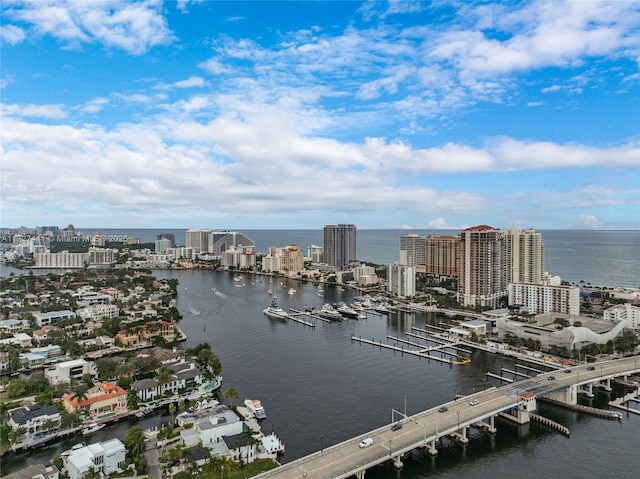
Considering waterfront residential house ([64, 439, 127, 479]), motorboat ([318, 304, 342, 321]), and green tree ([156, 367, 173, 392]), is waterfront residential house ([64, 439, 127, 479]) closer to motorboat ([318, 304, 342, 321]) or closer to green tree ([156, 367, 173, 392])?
green tree ([156, 367, 173, 392])

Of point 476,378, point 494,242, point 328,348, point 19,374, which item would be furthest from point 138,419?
point 494,242

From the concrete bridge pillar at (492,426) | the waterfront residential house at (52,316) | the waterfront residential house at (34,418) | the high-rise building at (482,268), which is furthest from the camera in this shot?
the high-rise building at (482,268)

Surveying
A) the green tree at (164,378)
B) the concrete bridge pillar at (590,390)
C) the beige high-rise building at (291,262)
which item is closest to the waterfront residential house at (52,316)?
the green tree at (164,378)

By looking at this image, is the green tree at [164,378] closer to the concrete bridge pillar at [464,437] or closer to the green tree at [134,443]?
the green tree at [134,443]

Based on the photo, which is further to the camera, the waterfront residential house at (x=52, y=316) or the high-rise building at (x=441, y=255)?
the high-rise building at (x=441, y=255)

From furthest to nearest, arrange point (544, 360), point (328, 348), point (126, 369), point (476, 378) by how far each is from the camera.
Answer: point (328, 348), point (544, 360), point (476, 378), point (126, 369)

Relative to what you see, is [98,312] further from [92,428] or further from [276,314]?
[92,428]

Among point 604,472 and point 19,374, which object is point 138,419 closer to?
point 19,374
